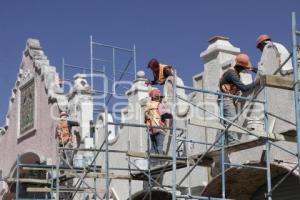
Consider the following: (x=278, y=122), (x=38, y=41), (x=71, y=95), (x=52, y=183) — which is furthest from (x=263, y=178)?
(x=38, y=41)

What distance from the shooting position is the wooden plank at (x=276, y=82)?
1114 cm

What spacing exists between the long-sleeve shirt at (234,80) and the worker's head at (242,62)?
0.14 meters

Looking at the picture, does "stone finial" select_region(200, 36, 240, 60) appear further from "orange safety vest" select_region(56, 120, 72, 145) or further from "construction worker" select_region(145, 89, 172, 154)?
"orange safety vest" select_region(56, 120, 72, 145)

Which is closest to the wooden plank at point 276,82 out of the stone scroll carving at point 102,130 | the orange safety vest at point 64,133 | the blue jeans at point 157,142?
the blue jeans at point 157,142

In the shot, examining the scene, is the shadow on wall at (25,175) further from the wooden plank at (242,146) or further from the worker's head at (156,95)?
the wooden plank at (242,146)

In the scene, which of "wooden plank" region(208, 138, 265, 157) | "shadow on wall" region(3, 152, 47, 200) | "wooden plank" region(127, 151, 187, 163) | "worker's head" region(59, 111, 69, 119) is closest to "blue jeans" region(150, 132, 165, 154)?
"wooden plank" region(127, 151, 187, 163)

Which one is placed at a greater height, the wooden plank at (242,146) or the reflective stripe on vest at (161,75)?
the reflective stripe on vest at (161,75)

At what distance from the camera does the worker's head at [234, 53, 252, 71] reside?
587 inches

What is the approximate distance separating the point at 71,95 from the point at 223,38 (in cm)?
811

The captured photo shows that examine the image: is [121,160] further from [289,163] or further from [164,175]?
[289,163]

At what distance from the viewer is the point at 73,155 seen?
21953 millimetres

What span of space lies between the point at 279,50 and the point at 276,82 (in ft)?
12.1

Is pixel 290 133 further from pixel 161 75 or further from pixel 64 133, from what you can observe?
pixel 64 133

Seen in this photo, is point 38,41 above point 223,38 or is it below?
above
